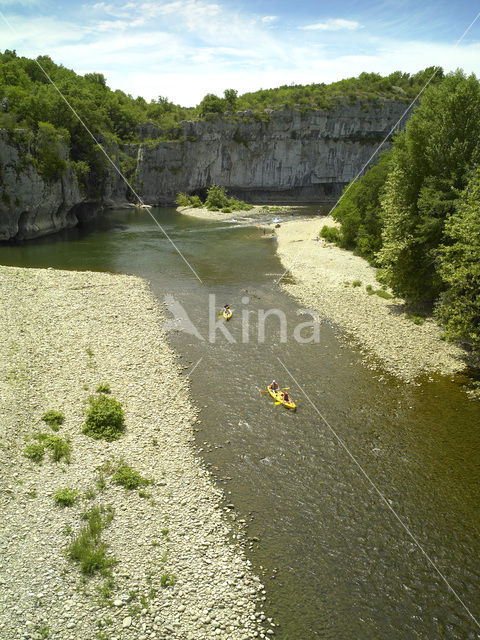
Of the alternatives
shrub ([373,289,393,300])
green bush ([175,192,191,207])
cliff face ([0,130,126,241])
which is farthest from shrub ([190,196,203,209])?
shrub ([373,289,393,300])

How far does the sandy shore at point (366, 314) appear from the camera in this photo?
923 inches

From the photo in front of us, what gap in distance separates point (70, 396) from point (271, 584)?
1176 centimetres

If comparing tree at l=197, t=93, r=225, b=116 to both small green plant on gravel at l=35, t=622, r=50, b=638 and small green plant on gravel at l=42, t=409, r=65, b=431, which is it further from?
small green plant on gravel at l=35, t=622, r=50, b=638

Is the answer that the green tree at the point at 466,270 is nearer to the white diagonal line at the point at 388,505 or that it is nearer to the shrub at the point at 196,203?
the white diagonal line at the point at 388,505

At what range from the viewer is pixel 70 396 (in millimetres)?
18672

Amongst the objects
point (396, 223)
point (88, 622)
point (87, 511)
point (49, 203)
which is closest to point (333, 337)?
point (396, 223)

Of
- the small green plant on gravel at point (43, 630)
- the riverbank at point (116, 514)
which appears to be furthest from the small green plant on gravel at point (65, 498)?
the small green plant on gravel at point (43, 630)

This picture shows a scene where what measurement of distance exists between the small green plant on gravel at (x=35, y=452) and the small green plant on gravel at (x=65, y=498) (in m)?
1.91

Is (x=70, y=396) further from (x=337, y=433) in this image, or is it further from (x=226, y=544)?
(x=337, y=433)

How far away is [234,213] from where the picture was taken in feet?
285

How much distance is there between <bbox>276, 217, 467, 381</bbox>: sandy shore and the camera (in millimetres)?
23438

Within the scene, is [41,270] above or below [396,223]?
below

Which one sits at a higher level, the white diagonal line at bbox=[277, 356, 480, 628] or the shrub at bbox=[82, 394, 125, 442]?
the shrub at bbox=[82, 394, 125, 442]

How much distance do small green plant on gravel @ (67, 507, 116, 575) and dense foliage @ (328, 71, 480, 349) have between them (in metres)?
17.3
